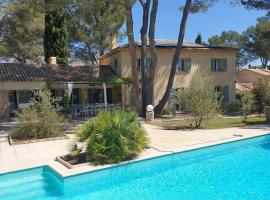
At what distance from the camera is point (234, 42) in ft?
264

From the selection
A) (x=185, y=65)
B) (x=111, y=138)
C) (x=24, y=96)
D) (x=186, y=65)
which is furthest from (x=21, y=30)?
(x=111, y=138)

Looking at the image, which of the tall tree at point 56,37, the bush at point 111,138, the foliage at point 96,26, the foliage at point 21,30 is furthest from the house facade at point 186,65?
the bush at point 111,138

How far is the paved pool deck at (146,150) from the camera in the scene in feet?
40.9

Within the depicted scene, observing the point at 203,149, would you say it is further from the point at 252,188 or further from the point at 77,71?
the point at 77,71

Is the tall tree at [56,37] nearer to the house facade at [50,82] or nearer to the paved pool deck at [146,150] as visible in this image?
the house facade at [50,82]

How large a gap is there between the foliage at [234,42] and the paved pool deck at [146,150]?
59.6 meters

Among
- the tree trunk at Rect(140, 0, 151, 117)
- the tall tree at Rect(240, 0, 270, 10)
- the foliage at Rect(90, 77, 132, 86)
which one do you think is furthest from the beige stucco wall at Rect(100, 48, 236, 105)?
the tall tree at Rect(240, 0, 270, 10)

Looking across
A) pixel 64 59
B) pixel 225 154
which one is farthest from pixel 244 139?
pixel 64 59

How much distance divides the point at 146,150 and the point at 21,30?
23.5 metres

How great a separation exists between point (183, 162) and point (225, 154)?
2.59 meters

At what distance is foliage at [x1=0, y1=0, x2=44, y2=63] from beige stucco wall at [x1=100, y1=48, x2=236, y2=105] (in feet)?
28.6

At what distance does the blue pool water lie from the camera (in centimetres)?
1005

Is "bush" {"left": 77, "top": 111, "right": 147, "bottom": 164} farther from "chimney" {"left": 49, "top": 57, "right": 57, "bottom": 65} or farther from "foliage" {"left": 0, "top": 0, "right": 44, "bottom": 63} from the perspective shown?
"chimney" {"left": 49, "top": 57, "right": 57, "bottom": 65}

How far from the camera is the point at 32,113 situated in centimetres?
1739
